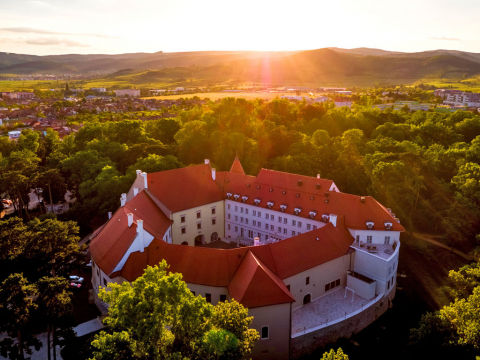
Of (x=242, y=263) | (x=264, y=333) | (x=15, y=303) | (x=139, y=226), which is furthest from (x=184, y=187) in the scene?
(x=15, y=303)

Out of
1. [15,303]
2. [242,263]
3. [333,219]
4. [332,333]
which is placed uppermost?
Result: [15,303]

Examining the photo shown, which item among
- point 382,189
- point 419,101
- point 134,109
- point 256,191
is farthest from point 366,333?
point 134,109

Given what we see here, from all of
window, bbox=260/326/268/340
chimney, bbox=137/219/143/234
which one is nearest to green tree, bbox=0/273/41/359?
chimney, bbox=137/219/143/234

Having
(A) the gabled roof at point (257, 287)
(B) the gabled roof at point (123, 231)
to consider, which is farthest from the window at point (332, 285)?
(B) the gabled roof at point (123, 231)

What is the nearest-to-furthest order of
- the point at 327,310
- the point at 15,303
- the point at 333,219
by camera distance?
the point at 15,303 < the point at 327,310 < the point at 333,219

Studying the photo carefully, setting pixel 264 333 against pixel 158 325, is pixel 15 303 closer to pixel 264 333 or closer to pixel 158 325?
pixel 158 325

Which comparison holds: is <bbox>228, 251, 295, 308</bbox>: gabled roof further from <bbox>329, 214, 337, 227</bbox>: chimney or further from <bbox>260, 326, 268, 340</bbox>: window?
<bbox>329, 214, 337, 227</bbox>: chimney
